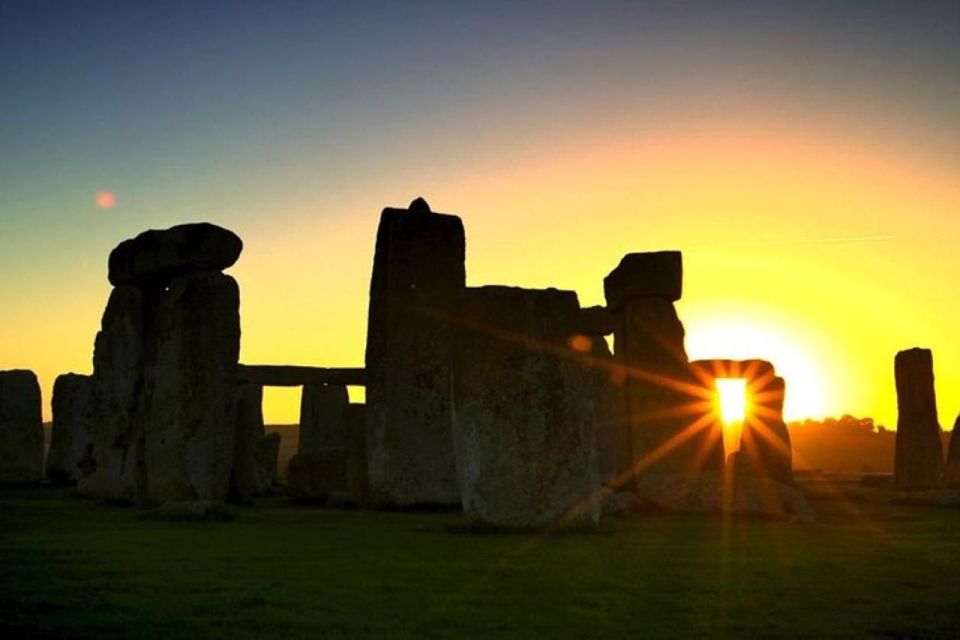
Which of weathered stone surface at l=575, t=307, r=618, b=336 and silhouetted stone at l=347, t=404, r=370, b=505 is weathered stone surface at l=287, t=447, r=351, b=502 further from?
weathered stone surface at l=575, t=307, r=618, b=336

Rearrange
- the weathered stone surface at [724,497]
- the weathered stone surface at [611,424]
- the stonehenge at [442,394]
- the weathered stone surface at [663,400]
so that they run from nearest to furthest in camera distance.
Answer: the stonehenge at [442,394], the weathered stone surface at [724,497], the weathered stone surface at [663,400], the weathered stone surface at [611,424]

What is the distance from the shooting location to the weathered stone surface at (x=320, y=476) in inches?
598

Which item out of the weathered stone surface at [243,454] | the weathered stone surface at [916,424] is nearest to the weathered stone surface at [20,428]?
the weathered stone surface at [243,454]

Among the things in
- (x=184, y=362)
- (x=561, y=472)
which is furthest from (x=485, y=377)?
(x=184, y=362)

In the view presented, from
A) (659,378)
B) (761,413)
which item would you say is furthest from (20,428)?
(761,413)

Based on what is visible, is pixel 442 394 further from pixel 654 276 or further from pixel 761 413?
pixel 761 413

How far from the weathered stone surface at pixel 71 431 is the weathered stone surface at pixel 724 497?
38.7ft

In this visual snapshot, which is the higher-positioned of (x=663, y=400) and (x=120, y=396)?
(x=663, y=400)

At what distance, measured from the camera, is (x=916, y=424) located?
1822cm

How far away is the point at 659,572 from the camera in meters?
6.63

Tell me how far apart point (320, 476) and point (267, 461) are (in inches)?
207

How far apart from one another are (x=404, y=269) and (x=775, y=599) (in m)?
8.85

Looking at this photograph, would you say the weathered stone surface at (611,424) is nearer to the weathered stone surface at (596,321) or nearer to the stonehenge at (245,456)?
the weathered stone surface at (596,321)

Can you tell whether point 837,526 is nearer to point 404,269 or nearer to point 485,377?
point 485,377
